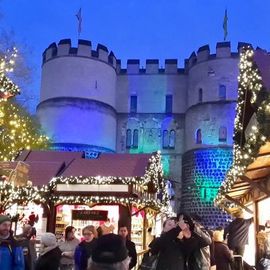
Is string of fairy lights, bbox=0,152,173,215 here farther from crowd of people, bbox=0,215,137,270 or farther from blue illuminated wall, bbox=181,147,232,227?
blue illuminated wall, bbox=181,147,232,227

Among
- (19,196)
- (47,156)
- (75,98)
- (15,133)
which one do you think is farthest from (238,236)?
(75,98)

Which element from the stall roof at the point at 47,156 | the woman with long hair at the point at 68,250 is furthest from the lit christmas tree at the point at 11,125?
the woman with long hair at the point at 68,250

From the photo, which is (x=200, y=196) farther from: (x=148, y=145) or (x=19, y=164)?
(x=19, y=164)

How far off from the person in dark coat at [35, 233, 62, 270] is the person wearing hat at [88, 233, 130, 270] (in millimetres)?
2121

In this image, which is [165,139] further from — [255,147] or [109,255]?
[109,255]

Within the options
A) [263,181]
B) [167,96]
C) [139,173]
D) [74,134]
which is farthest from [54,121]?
Answer: [263,181]

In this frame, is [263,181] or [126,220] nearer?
[263,181]

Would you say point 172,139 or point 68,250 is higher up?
point 172,139

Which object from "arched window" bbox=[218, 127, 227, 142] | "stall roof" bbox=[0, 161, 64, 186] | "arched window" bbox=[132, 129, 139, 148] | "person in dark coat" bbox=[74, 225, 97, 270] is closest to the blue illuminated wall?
"arched window" bbox=[218, 127, 227, 142]

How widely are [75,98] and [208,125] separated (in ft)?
35.8

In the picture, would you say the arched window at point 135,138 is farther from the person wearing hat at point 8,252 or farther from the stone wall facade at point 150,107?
the person wearing hat at point 8,252

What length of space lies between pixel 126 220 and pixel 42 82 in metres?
28.3

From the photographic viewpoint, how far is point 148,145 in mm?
43656

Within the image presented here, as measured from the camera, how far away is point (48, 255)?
4.46 m
